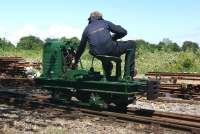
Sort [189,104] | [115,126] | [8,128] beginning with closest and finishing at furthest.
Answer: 1. [8,128]
2. [115,126]
3. [189,104]

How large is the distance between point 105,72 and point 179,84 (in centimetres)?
624

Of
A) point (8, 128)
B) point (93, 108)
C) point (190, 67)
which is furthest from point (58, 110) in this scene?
point (190, 67)

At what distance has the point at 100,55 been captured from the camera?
1098 cm

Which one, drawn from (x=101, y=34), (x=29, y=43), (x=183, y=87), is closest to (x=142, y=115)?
(x=101, y=34)

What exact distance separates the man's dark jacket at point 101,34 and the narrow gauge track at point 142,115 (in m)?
1.53

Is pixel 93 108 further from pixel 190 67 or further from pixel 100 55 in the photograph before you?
pixel 190 67

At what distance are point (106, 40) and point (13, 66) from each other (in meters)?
11.7

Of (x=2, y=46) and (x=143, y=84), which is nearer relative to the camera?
(x=143, y=84)

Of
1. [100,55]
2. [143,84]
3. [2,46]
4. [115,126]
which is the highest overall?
[2,46]

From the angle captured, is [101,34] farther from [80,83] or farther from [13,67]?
[13,67]

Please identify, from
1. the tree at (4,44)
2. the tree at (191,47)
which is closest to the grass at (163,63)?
the tree at (191,47)

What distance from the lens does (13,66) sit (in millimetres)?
21844

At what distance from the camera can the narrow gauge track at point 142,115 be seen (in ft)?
29.9

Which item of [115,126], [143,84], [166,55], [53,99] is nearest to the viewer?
[115,126]
